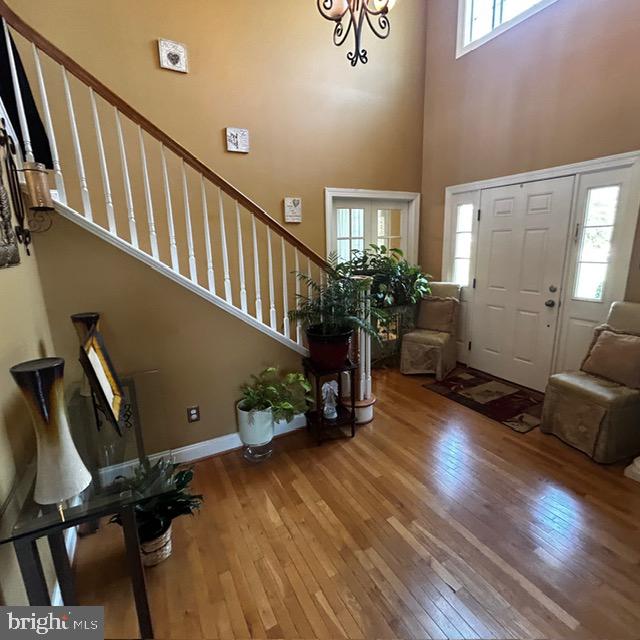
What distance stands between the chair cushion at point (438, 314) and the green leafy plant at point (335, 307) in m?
1.65

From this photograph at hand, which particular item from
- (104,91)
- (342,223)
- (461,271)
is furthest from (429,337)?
(104,91)

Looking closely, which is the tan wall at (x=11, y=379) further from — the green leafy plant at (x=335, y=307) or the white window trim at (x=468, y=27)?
the white window trim at (x=468, y=27)

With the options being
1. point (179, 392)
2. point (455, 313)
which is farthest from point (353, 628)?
point (455, 313)

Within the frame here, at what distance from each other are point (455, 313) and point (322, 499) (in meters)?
2.64

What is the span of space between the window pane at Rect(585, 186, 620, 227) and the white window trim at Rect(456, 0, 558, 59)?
68.0 inches

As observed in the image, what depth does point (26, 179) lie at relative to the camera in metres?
1.52

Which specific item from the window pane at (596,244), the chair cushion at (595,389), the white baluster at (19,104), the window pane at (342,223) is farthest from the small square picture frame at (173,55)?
the chair cushion at (595,389)

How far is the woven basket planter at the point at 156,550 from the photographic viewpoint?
5.17 ft

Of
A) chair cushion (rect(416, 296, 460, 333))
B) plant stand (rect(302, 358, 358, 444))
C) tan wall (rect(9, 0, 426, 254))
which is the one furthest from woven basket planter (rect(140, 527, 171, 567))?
chair cushion (rect(416, 296, 460, 333))

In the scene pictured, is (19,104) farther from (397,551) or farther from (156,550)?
(397,551)

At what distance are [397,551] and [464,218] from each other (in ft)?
11.4

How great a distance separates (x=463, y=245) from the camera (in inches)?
156

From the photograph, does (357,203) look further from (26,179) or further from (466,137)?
(26,179)

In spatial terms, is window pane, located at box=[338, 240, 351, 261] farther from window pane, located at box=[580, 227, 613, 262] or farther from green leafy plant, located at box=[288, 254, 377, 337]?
window pane, located at box=[580, 227, 613, 262]
